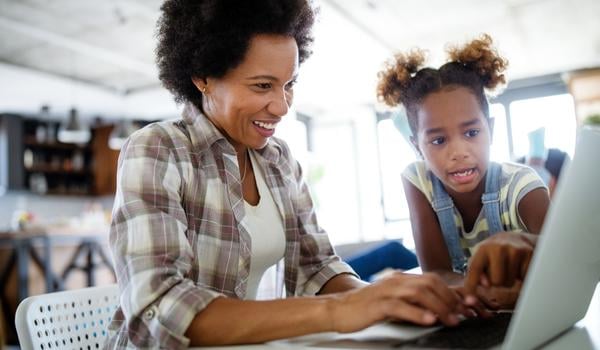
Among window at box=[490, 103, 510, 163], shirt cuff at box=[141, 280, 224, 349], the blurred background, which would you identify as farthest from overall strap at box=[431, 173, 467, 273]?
the blurred background

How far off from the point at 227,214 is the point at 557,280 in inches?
23.7

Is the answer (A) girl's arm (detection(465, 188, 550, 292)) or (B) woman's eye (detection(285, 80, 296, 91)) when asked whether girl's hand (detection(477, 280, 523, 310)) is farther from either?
(B) woman's eye (detection(285, 80, 296, 91))

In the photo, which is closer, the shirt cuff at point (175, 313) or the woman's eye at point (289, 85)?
the shirt cuff at point (175, 313)

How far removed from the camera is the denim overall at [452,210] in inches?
35.2

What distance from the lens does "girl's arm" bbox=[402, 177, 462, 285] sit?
932 millimetres

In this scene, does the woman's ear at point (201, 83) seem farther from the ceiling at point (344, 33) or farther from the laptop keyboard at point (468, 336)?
the ceiling at point (344, 33)

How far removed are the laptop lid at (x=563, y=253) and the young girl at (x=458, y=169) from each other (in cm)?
28

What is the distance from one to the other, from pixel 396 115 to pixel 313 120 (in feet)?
21.3

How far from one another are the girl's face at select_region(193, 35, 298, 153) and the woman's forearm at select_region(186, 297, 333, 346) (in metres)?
0.50

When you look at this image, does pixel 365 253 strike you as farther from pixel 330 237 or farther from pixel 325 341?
pixel 325 341

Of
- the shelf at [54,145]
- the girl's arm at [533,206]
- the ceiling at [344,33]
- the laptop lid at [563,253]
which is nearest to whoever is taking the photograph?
the laptop lid at [563,253]

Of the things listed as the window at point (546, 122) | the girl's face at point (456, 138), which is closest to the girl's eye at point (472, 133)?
the girl's face at point (456, 138)

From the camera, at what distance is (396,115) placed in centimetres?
100

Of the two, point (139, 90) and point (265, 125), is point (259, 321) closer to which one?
point (265, 125)
